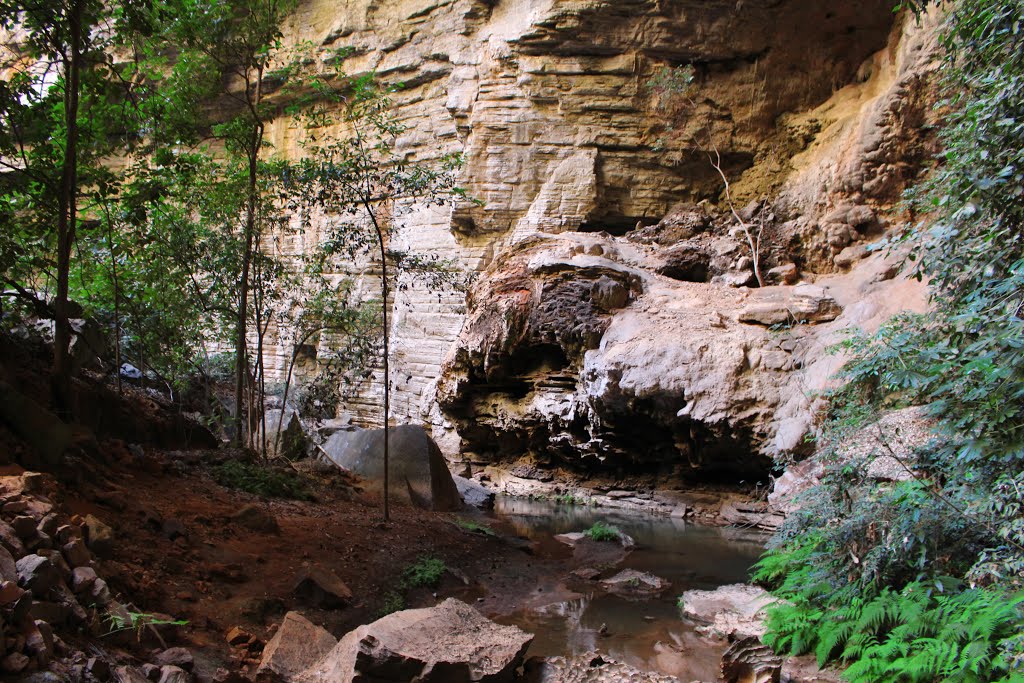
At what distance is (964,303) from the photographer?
5.18 m

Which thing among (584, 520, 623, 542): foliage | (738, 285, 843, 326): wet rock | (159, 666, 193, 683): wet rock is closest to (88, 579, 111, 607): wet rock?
(159, 666, 193, 683): wet rock

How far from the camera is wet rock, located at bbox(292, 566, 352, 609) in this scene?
19.7 ft

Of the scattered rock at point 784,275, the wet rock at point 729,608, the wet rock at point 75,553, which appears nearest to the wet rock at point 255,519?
the wet rock at point 75,553

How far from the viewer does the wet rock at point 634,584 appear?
7.97m

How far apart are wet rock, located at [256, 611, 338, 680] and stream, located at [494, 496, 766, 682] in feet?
6.40

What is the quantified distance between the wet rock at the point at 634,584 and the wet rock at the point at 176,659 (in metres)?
5.16

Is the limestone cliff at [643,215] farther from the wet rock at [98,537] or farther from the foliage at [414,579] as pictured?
the wet rock at [98,537]

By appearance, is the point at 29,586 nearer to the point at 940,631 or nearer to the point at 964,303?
the point at 940,631

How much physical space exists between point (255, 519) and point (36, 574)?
3450mm

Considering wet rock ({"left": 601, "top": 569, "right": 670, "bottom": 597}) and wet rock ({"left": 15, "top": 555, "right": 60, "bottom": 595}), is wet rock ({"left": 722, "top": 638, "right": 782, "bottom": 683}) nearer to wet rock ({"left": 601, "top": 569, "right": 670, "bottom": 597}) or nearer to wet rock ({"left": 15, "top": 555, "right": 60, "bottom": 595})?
wet rock ({"left": 601, "top": 569, "right": 670, "bottom": 597})

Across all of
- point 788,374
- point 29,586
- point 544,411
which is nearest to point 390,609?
point 29,586

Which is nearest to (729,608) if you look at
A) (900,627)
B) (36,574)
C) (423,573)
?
(900,627)

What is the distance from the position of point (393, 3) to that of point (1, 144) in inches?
820

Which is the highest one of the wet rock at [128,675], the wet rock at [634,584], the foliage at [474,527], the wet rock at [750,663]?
the wet rock at [128,675]
